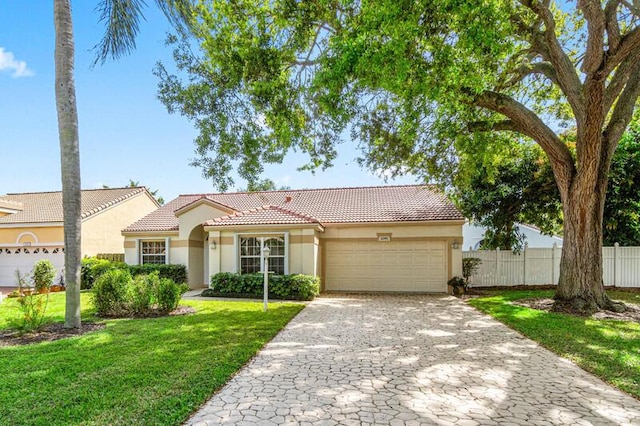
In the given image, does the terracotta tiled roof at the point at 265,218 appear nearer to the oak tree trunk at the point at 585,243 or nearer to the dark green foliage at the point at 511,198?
the dark green foliage at the point at 511,198

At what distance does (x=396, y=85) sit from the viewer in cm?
769

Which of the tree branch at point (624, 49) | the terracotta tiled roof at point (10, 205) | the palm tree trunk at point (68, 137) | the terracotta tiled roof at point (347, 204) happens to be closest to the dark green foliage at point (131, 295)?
the palm tree trunk at point (68, 137)

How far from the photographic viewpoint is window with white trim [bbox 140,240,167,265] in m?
18.7

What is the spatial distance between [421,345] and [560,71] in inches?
353

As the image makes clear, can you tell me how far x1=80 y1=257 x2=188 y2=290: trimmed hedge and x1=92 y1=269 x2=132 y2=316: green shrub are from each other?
7.00 m

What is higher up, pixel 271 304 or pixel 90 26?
pixel 90 26

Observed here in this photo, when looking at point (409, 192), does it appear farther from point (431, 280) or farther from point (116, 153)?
point (116, 153)

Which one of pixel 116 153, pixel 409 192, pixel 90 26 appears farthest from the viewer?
pixel 409 192

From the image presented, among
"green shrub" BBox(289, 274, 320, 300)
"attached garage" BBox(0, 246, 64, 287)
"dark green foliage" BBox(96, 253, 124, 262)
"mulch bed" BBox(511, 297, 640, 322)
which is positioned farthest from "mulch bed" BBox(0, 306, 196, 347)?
"attached garage" BBox(0, 246, 64, 287)

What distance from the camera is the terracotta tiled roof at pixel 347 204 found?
16.5 m

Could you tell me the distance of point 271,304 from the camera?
41.1ft

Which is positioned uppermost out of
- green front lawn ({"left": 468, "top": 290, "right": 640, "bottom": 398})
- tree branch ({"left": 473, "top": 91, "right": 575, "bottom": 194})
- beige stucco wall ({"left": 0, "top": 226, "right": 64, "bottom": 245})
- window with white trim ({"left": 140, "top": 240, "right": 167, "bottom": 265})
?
tree branch ({"left": 473, "top": 91, "right": 575, "bottom": 194})

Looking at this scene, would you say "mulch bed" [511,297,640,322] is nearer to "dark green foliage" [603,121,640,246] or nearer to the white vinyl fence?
the white vinyl fence

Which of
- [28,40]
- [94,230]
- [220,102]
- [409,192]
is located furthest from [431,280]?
[94,230]
